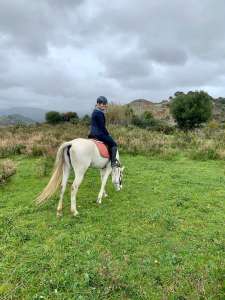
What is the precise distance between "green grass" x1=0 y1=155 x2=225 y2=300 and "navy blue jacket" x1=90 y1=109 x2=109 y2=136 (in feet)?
6.18

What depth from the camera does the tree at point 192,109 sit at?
36.0 metres

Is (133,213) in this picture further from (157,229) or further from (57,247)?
(57,247)

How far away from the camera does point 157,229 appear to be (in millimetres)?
6711

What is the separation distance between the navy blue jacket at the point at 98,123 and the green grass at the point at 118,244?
1.88 metres

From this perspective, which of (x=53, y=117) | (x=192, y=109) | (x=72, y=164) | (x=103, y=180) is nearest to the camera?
(x=72, y=164)

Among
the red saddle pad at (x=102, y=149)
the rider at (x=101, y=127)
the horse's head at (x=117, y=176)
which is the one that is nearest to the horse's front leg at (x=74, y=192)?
the red saddle pad at (x=102, y=149)

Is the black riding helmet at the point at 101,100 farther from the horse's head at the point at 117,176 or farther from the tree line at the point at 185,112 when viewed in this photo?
the tree line at the point at 185,112

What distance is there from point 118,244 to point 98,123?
357 centimetres

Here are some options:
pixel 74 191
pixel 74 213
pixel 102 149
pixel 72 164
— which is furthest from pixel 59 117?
pixel 74 213

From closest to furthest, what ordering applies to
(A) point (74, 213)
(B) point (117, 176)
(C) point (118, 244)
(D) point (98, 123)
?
(C) point (118, 244), (A) point (74, 213), (D) point (98, 123), (B) point (117, 176)

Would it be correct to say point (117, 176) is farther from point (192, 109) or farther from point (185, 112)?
point (185, 112)

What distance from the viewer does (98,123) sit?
27.9ft

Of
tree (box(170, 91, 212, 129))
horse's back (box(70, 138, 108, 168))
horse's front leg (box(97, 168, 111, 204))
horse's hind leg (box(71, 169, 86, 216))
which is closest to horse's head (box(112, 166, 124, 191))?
horse's front leg (box(97, 168, 111, 204))

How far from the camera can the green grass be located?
4.62m
